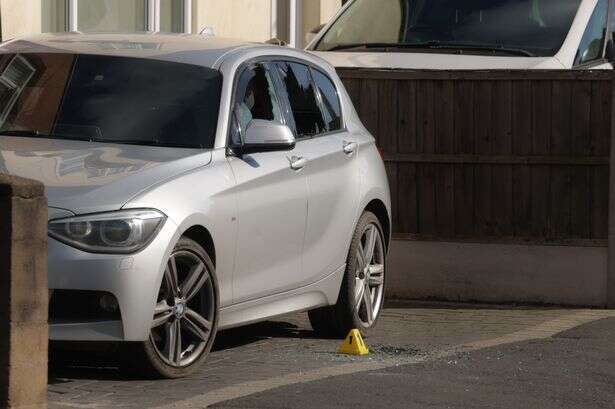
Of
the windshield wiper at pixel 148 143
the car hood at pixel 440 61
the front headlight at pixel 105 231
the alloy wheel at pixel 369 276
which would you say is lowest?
the alloy wheel at pixel 369 276

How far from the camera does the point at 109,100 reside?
931 centimetres

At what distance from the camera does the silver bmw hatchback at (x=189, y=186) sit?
26.3ft

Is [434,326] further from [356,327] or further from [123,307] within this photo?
[123,307]

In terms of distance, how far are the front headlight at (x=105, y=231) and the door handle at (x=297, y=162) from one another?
1.74 m

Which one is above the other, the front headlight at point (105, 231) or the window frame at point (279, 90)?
the window frame at point (279, 90)

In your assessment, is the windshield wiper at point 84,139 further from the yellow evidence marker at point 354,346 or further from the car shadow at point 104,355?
the yellow evidence marker at point 354,346

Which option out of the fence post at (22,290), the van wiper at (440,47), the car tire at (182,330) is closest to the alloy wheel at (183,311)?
the car tire at (182,330)

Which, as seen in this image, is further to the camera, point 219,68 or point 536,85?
point 536,85

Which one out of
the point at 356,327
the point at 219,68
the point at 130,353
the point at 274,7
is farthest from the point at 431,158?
the point at 274,7

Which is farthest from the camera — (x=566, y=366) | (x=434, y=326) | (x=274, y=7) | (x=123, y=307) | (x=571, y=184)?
(x=274, y=7)

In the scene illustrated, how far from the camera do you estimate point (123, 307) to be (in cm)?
798

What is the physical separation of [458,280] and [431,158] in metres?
0.94

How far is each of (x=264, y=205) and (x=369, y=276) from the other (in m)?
1.77

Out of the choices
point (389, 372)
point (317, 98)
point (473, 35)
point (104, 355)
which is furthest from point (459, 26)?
point (389, 372)
